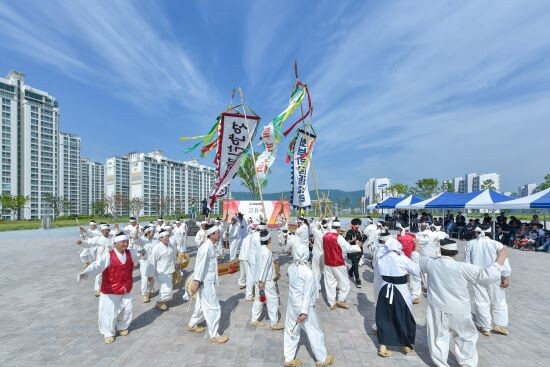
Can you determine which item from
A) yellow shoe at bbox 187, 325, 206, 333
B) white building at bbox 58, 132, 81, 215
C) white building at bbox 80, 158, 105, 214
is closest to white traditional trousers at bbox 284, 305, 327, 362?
yellow shoe at bbox 187, 325, 206, 333

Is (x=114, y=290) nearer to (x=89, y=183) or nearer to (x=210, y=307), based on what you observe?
(x=210, y=307)

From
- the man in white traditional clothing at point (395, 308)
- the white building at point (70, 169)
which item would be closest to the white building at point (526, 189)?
the man in white traditional clothing at point (395, 308)

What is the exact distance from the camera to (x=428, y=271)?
415cm

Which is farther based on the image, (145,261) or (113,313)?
(145,261)

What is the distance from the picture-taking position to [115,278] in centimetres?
498

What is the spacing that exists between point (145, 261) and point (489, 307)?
24.0 feet

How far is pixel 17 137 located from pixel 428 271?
9099 centimetres

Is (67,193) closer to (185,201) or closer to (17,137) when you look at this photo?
(17,137)

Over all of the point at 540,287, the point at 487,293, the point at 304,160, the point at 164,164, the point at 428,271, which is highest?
the point at 164,164

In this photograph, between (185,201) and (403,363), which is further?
(185,201)

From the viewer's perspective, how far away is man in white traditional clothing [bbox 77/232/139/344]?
16.0 feet

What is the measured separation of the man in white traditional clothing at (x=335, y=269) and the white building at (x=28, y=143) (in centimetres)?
7830

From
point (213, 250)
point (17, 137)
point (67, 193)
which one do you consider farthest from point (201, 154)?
point (67, 193)

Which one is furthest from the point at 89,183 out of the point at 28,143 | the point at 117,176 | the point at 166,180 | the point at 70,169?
the point at 28,143
